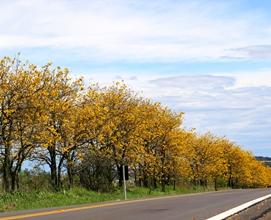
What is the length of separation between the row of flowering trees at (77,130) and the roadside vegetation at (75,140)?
5cm

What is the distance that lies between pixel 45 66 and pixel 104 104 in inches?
454

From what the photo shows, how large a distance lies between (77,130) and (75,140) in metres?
0.71

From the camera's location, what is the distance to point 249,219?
740 inches

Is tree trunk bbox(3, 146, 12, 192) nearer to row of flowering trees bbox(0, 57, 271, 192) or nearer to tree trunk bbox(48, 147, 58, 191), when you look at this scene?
row of flowering trees bbox(0, 57, 271, 192)

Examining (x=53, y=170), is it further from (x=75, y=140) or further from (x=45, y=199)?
(x=45, y=199)

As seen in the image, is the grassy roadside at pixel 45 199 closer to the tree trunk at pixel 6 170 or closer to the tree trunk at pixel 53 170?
the tree trunk at pixel 53 170

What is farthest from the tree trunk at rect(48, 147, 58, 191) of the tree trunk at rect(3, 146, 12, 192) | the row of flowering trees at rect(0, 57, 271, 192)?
the tree trunk at rect(3, 146, 12, 192)

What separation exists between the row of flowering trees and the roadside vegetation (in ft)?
0.18

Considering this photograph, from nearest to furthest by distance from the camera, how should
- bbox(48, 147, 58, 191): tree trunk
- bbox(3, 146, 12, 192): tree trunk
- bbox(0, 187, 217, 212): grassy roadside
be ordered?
bbox(0, 187, 217, 212): grassy roadside < bbox(3, 146, 12, 192): tree trunk < bbox(48, 147, 58, 191): tree trunk

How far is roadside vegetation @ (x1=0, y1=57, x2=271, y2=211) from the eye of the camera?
3200 cm

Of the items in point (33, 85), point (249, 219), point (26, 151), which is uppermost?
point (33, 85)

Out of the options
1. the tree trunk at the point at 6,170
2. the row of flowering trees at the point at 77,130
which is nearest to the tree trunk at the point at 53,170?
the row of flowering trees at the point at 77,130

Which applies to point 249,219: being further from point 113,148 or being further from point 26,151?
point 113,148

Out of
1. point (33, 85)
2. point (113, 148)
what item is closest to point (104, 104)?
point (113, 148)
